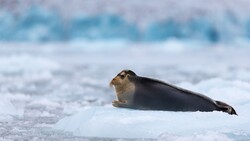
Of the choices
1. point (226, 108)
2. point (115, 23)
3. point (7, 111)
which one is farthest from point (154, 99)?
point (115, 23)

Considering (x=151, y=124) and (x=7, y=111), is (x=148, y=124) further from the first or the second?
(x=7, y=111)

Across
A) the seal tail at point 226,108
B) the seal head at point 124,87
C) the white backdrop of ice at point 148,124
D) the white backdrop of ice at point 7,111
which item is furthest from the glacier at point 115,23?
the white backdrop of ice at point 148,124

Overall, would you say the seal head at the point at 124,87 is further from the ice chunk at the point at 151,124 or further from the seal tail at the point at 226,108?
the seal tail at the point at 226,108

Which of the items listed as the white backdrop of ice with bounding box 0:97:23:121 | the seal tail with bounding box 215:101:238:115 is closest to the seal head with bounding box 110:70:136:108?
the seal tail with bounding box 215:101:238:115

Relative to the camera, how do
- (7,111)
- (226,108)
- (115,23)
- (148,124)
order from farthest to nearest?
(115,23) → (7,111) → (226,108) → (148,124)

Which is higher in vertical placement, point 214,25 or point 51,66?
point 214,25

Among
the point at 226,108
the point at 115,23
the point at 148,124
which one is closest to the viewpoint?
the point at 148,124

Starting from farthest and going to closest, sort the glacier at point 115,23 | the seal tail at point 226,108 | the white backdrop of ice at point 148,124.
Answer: the glacier at point 115,23 → the seal tail at point 226,108 → the white backdrop of ice at point 148,124

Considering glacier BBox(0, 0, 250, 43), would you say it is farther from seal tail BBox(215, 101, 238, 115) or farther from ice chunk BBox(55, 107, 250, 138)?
ice chunk BBox(55, 107, 250, 138)

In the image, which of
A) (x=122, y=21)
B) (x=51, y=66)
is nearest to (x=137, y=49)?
(x=122, y=21)

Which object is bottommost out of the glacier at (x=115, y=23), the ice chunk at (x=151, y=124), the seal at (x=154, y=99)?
the ice chunk at (x=151, y=124)

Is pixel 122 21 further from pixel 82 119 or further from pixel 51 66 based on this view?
pixel 82 119
